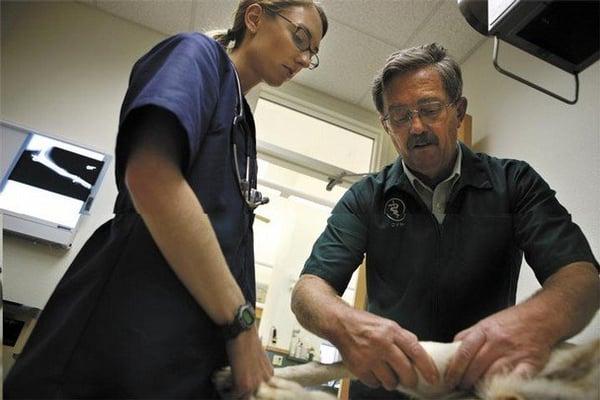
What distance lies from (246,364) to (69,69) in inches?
58.0

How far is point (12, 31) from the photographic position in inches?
66.9

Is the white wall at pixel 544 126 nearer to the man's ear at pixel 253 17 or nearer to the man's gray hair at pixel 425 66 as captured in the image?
the man's gray hair at pixel 425 66

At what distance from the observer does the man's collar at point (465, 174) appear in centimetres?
57

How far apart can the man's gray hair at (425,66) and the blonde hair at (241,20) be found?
6.0 inches

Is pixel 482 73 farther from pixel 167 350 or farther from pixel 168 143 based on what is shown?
pixel 167 350

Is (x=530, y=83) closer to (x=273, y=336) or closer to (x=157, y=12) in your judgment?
(x=273, y=336)

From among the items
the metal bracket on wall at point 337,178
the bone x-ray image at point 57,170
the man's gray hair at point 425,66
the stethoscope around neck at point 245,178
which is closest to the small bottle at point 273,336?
the stethoscope around neck at point 245,178

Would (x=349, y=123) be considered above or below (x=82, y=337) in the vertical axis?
above

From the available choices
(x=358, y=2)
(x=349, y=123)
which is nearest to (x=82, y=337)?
(x=349, y=123)

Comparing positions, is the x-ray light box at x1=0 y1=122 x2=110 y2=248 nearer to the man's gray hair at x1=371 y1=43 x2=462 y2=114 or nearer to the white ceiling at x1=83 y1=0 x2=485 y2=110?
the white ceiling at x1=83 y1=0 x2=485 y2=110

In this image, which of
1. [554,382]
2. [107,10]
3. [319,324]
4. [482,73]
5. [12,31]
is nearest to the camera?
[554,382]

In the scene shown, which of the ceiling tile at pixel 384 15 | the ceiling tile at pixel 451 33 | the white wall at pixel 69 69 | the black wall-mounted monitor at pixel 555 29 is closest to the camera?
the black wall-mounted monitor at pixel 555 29

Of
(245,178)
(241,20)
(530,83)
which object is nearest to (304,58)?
(241,20)

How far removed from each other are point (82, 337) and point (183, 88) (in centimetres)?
31
